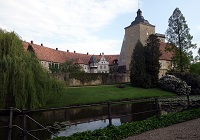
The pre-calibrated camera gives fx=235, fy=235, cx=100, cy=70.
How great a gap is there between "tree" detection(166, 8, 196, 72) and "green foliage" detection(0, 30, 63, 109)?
2168 centimetres

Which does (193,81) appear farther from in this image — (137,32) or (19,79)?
(19,79)

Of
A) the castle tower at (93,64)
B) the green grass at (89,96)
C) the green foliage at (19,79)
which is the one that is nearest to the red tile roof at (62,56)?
the castle tower at (93,64)

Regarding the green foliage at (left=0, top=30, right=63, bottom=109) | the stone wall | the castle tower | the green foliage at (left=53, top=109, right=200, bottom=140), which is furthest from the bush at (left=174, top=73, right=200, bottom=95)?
the castle tower

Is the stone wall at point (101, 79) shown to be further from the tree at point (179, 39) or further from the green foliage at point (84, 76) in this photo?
the tree at point (179, 39)

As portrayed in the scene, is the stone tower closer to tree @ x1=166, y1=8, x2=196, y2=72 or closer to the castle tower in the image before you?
the castle tower

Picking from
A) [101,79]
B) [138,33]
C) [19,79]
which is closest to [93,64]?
[138,33]

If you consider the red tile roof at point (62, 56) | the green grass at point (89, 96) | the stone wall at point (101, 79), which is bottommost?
the green grass at point (89, 96)

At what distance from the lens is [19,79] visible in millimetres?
17656

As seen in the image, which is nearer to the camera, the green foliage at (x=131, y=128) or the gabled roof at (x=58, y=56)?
the green foliage at (x=131, y=128)

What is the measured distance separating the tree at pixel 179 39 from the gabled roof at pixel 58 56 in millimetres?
31412

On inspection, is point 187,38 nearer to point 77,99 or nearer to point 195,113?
point 77,99

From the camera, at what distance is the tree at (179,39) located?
34.4 m

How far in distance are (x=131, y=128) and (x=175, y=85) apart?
3016 centimetres

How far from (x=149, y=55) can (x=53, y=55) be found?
32438 mm
